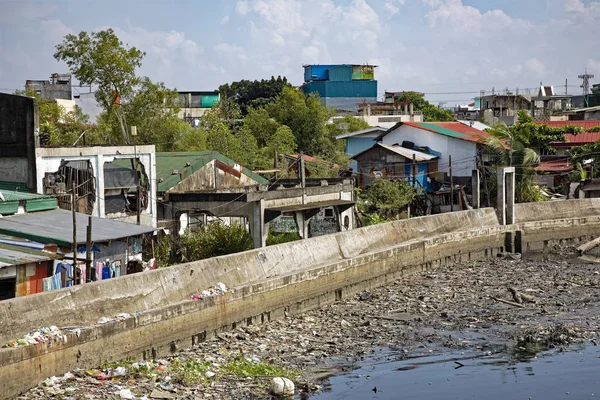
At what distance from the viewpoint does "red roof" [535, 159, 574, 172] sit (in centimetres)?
3978

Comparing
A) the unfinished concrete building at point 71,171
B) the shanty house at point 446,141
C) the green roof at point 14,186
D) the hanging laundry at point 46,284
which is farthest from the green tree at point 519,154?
the hanging laundry at point 46,284

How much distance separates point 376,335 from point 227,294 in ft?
10.6

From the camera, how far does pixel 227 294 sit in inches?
651

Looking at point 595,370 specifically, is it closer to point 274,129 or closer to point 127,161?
point 127,161

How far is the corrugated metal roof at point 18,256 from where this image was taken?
14.4 metres

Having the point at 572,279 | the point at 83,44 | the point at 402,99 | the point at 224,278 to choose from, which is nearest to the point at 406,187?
the point at 572,279

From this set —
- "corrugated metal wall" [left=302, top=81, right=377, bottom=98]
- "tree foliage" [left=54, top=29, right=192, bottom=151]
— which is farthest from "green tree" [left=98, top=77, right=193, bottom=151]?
"corrugated metal wall" [left=302, top=81, right=377, bottom=98]

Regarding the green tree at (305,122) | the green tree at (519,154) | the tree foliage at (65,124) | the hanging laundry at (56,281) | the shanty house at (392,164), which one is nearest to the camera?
the hanging laundry at (56,281)

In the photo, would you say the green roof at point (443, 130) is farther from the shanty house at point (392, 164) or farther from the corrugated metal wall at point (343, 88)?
the corrugated metal wall at point (343, 88)

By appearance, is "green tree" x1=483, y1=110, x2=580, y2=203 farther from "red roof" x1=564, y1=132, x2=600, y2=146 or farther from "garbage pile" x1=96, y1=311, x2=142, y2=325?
"garbage pile" x1=96, y1=311, x2=142, y2=325

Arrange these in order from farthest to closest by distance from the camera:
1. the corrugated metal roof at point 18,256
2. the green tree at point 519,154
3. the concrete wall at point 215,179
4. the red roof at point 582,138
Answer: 1. the red roof at point 582,138
2. the green tree at point 519,154
3. the concrete wall at point 215,179
4. the corrugated metal roof at point 18,256

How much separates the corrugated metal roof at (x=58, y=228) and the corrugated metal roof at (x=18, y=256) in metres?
0.59

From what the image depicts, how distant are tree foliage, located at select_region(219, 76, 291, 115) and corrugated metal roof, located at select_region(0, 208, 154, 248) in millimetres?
51712

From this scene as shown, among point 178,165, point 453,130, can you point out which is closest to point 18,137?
point 178,165
